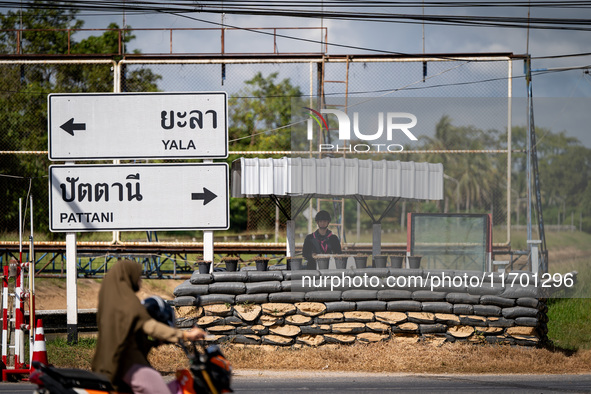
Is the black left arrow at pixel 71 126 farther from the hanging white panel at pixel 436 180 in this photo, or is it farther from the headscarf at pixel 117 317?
the headscarf at pixel 117 317

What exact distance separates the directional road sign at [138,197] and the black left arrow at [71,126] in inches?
24.9

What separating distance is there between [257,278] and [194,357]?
602cm

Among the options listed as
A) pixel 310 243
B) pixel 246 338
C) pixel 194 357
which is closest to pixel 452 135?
pixel 310 243

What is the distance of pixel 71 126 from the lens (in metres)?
11.2

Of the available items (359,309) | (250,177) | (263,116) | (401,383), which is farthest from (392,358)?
(263,116)

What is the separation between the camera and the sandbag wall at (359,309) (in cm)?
1013

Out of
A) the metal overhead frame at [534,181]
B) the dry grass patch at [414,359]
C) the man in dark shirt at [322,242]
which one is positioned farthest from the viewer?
the metal overhead frame at [534,181]

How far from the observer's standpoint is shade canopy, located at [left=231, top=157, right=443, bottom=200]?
476 inches

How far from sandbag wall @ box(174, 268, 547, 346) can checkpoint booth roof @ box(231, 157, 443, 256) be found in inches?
82.3

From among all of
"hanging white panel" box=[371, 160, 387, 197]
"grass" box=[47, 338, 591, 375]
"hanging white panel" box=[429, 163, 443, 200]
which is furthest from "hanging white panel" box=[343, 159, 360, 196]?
"grass" box=[47, 338, 591, 375]

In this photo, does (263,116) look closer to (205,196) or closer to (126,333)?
(205,196)

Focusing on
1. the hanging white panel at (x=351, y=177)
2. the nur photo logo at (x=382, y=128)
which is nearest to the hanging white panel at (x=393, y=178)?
the hanging white panel at (x=351, y=177)

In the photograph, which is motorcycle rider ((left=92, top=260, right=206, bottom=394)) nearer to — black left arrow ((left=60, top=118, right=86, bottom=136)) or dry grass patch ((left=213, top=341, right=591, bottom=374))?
dry grass patch ((left=213, top=341, right=591, bottom=374))

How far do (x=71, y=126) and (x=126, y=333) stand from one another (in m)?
7.79
